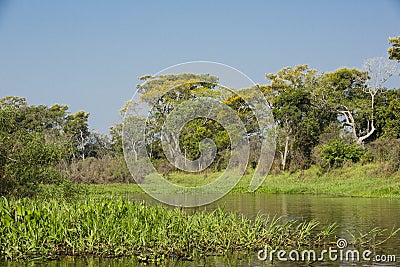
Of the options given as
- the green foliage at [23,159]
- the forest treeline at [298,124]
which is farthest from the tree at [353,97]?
the green foliage at [23,159]

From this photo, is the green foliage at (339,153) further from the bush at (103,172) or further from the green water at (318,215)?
the bush at (103,172)

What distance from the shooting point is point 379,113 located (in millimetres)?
26656

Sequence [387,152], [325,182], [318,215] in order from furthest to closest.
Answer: [325,182] < [387,152] < [318,215]

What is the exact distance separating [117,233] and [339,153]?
17.9m

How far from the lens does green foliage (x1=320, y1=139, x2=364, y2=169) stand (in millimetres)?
25375

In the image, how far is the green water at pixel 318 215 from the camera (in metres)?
8.70

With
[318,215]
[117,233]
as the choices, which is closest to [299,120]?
[318,215]

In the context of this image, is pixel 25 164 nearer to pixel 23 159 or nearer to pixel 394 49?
pixel 23 159

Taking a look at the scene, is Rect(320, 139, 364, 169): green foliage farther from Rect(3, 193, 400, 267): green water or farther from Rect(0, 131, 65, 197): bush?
Rect(0, 131, 65, 197): bush

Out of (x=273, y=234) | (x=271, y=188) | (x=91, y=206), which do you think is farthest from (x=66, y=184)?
(x=271, y=188)

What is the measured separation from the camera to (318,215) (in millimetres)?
14906

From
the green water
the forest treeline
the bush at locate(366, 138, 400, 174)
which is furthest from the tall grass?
the bush at locate(366, 138, 400, 174)

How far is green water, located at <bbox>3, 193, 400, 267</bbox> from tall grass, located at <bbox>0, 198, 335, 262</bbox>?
22cm

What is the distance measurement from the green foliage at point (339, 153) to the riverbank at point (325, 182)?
18.4 inches
